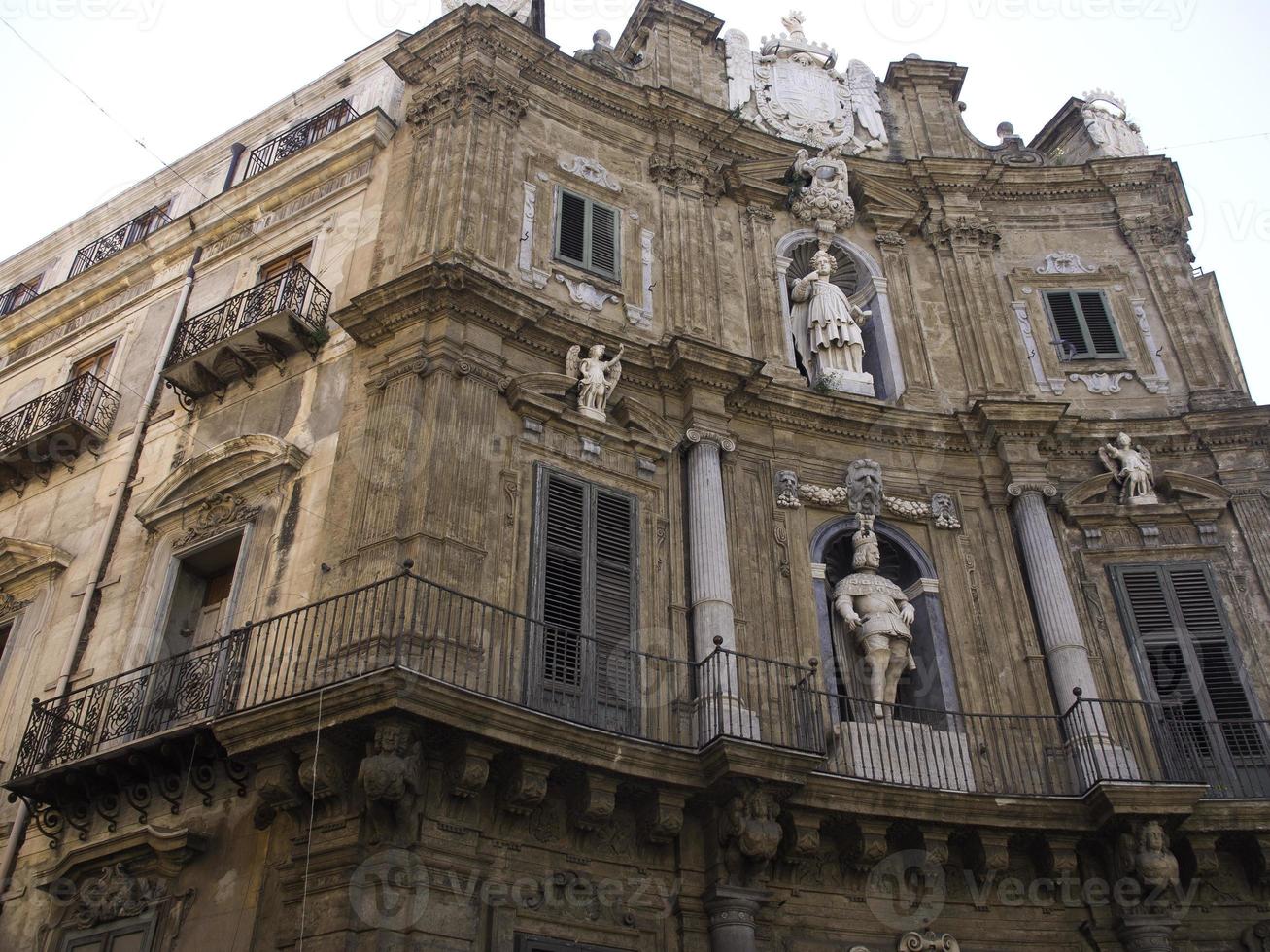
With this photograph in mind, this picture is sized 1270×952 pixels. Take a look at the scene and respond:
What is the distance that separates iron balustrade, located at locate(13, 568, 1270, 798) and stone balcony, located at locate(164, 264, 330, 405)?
139 inches

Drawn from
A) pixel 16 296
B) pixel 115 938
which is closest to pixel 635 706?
pixel 115 938

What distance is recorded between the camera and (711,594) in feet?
40.6

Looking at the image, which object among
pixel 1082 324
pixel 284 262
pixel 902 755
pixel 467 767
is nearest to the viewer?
pixel 467 767

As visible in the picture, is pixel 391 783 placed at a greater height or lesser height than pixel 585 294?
lesser

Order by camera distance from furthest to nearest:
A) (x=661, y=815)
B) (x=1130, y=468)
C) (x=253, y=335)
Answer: (x=1130, y=468) < (x=253, y=335) < (x=661, y=815)

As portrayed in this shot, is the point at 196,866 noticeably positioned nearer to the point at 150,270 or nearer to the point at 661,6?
the point at 150,270

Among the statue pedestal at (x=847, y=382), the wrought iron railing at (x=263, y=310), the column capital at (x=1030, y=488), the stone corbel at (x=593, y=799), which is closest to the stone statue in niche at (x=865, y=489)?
the statue pedestal at (x=847, y=382)

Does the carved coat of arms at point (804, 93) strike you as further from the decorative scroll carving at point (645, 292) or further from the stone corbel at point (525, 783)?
the stone corbel at point (525, 783)

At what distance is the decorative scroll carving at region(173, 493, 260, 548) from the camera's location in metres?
12.6

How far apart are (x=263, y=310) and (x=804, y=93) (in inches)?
367

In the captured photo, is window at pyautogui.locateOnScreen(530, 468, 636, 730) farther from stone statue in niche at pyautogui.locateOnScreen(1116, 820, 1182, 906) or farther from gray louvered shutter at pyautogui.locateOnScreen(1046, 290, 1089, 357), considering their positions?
gray louvered shutter at pyautogui.locateOnScreen(1046, 290, 1089, 357)

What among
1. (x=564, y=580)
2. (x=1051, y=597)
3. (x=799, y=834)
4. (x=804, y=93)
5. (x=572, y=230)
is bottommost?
(x=799, y=834)

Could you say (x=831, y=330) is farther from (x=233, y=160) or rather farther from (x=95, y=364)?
(x=95, y=364)

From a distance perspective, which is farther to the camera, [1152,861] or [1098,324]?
[1098,324]
